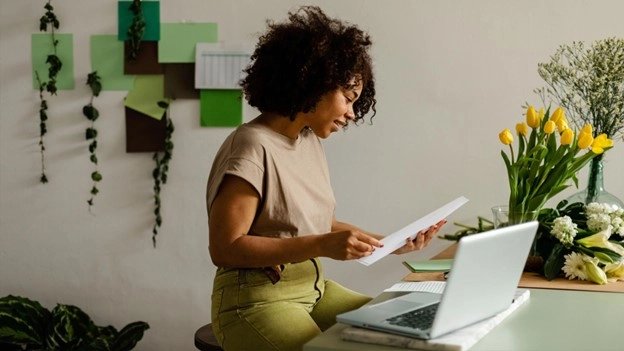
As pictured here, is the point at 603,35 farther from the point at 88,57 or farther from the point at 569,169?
the point at 88,57

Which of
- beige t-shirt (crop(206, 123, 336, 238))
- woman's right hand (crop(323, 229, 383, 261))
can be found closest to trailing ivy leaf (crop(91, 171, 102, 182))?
beige t-shirt (crop(206, 123, 336, 238))

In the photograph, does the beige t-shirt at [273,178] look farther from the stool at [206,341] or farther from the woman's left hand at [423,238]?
the stool at [206,341]

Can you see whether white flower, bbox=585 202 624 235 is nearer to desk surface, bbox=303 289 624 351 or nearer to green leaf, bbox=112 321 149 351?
desk surface, bbox=303 289 624 351

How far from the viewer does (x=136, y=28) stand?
3.18 m

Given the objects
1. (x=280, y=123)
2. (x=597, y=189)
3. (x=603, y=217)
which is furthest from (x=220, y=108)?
(x=603, y=217)

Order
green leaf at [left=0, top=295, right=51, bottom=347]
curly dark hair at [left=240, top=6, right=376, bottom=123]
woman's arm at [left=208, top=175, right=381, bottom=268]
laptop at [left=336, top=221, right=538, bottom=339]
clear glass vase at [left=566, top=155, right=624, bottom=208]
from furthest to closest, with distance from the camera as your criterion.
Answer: green leaf at [left=0, top=295, right=51, bottom=347] < clear glass vase at [left=566, top=155, right=624, bottom=208] < curly dark hair at [left=240, top=6, right=376, bottom=123] < woman's arm at [left=208, top=175, right=381, bottom=268] < laptop at [left=336, top=221, right=538, bottom=339]

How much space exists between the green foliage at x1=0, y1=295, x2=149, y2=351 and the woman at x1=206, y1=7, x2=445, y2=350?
130cm

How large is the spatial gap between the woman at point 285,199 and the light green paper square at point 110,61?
1251 mm

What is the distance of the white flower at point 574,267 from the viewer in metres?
2.05

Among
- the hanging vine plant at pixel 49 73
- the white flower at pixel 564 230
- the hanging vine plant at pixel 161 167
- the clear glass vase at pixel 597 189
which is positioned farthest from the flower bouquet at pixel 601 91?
the hanging vine plant at pixel 49 73

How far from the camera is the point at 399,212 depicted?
10.1 ft

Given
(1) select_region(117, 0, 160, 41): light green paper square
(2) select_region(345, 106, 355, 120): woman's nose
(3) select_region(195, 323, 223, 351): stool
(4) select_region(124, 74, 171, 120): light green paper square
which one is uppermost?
(1) select_region(117, 0, 160, 41): light green paper square

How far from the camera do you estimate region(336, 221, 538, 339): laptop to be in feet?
4.54

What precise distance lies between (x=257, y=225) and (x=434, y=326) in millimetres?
626
